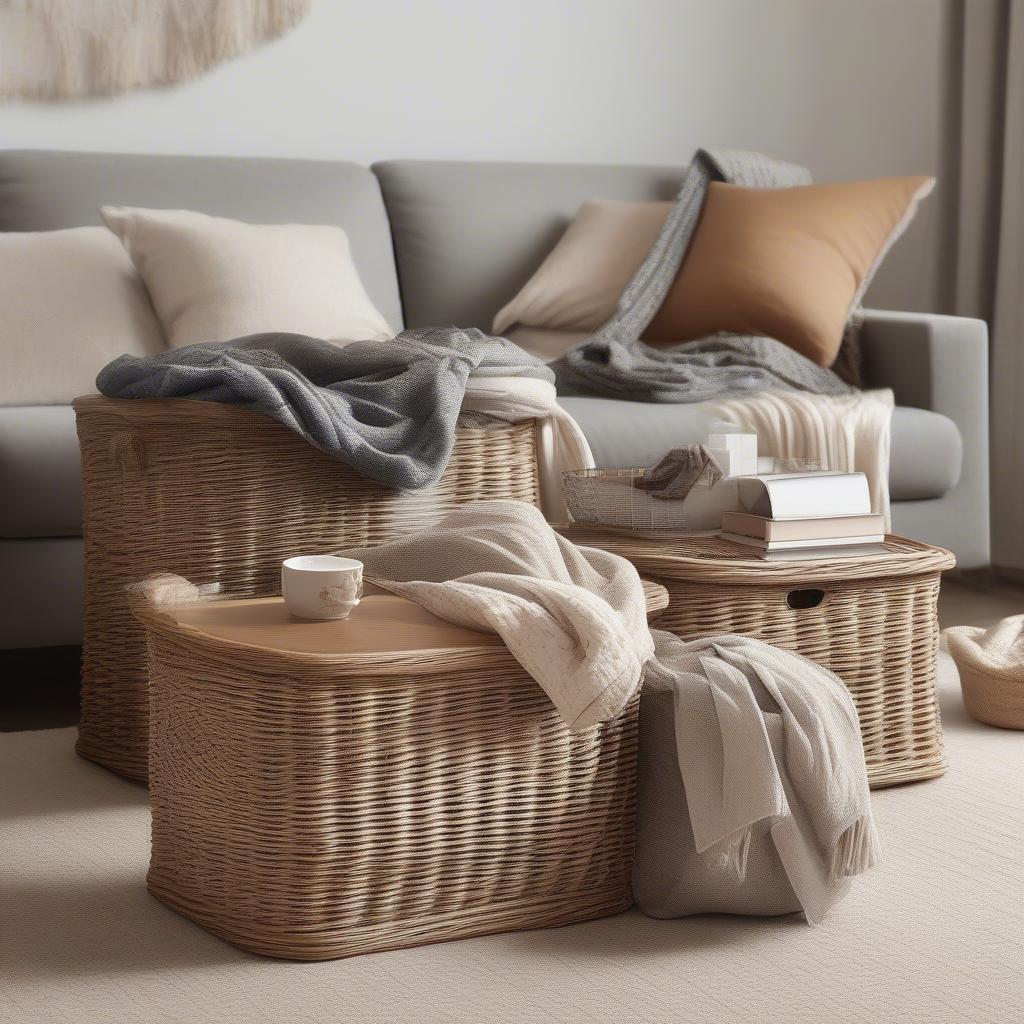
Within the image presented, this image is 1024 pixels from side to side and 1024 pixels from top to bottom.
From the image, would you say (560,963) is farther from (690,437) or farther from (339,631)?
(690,437)

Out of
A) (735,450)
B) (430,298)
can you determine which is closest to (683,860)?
(735,450)

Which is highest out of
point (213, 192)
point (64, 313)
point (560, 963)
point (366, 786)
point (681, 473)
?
point (213, 192)

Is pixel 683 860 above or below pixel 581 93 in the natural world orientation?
below

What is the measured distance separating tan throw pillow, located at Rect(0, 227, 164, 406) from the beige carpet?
104cm

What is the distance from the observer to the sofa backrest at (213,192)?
3.01 m

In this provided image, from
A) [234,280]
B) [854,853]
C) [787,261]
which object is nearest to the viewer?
[854,853]

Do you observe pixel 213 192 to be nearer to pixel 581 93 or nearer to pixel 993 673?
pixel 581 93

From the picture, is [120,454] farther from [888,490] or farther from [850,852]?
[888,490]

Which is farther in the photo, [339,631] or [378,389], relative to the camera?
[378,389]

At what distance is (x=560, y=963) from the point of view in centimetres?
152

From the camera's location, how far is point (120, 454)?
2.03m

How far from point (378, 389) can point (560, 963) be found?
89cm

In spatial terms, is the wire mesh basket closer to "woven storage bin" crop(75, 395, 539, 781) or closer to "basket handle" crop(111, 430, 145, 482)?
"woven storage bin" crop(75, 395, 539, 781)

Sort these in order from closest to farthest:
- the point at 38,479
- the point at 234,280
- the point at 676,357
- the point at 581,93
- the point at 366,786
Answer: the point at 366,786 → the point at 38,479 → the point at 234,280 → the point at 676,357 → the point at 581,93
